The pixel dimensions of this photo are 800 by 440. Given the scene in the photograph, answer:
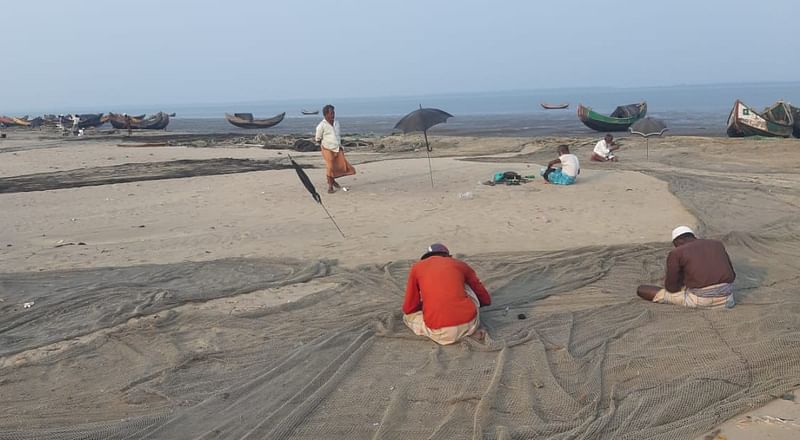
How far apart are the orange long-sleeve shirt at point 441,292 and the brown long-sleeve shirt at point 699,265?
5.54 feet

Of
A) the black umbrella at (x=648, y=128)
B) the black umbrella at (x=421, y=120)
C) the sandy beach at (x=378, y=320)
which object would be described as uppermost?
the black umbrella at (x=421, y=120)

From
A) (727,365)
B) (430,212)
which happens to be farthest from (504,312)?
(430,212)

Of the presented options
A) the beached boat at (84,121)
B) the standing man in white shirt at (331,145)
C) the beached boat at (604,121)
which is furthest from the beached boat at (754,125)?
the beached boat at (84,121)

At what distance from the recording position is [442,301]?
15.8ft

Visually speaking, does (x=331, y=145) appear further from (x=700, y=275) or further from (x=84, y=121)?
(x=84, y=121)

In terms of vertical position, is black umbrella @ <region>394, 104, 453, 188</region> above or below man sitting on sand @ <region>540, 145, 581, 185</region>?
above

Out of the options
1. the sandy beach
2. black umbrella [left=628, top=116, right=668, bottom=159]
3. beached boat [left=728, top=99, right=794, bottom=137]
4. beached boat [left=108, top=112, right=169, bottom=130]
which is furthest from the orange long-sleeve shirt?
beached boat [left=108, top=112, right=169, bottom=130]

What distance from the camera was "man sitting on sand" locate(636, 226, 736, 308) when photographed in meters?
5.32

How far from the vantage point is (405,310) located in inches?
201

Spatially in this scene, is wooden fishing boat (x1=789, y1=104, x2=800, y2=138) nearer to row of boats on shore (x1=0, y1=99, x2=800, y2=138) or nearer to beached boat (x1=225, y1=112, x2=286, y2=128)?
row of boats on shore (x1=0, y1=99, x2=800, y2=138)

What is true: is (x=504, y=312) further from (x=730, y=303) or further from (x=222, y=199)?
(x=222, y=199)

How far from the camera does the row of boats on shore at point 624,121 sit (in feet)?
75.3

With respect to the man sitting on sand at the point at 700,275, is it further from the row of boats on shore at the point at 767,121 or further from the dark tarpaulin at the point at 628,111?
the dark tarpaulin at the point at 628,111

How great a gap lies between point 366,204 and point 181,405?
6.76 metres
